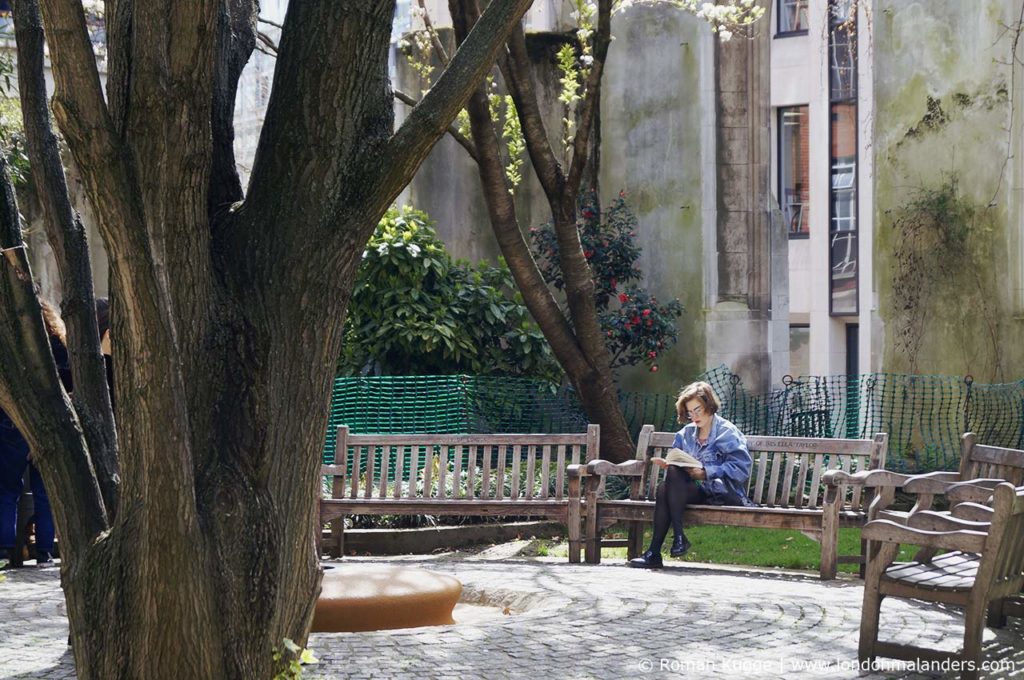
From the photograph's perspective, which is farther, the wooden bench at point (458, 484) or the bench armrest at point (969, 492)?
the wooden bench at point (458, 484)

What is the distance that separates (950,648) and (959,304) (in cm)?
1120

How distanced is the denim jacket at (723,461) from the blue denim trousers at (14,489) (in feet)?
15.7

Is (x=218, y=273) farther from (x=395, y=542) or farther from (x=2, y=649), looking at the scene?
(x=395, y=542)

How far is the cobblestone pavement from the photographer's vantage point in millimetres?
6762

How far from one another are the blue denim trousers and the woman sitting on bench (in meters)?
4.34

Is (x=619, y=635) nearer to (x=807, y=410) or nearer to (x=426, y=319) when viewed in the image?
(x=807, y=410)

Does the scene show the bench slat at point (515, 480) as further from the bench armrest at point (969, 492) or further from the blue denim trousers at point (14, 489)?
the bench armrest at point (969, 492)

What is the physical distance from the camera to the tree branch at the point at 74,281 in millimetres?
6191

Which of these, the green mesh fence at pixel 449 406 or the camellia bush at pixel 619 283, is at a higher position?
the camellia bush at pixel 619 283

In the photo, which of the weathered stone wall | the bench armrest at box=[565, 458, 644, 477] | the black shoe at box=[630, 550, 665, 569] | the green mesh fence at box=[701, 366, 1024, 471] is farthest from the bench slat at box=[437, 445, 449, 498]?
the weathered stone wall

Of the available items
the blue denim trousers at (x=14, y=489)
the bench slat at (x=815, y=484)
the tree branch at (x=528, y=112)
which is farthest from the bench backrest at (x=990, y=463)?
the tree branch at (x=528, y=112)

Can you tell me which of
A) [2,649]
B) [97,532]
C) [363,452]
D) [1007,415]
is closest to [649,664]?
[97,532]

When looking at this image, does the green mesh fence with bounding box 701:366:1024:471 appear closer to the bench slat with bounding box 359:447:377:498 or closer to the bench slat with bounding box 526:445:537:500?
the bench slat with bounding box 526:445:537:500

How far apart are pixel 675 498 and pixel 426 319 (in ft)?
19.5
